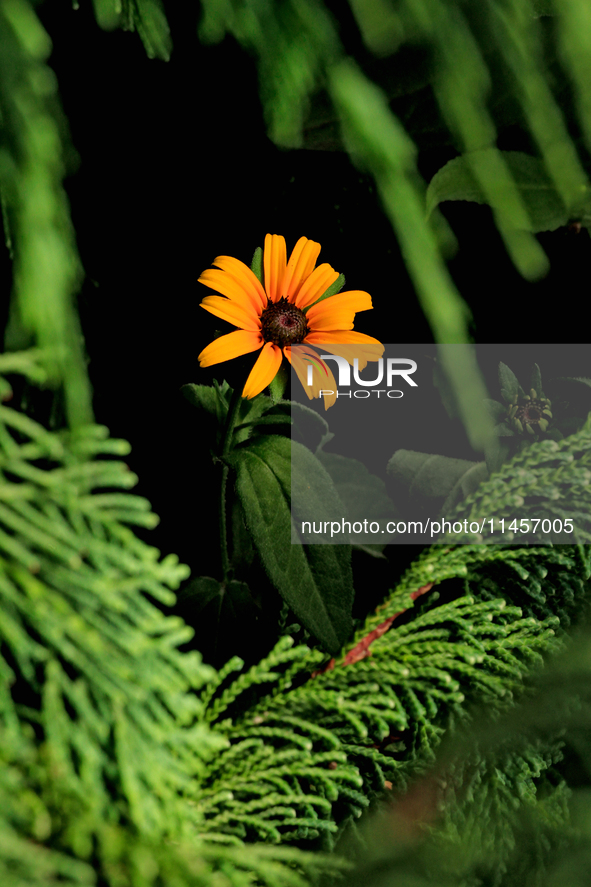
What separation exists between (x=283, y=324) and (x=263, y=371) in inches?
2.2

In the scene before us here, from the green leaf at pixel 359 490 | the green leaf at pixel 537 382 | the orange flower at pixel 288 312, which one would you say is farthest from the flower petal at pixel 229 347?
the green leaf at pixel 537 382

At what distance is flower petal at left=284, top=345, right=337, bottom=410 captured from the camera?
45 centimetres

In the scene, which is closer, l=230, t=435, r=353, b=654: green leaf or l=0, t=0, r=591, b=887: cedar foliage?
l=0, t=0, r=591, b=887: cedar foliage

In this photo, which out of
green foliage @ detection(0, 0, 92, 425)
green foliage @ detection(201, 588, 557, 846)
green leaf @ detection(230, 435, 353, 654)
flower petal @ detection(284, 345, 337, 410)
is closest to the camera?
green foliage @ detection(0, 0, 92, 425)

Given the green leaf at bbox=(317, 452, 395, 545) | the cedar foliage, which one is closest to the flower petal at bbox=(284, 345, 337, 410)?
the green leaf at bbox=(317, 452, 395, 545)

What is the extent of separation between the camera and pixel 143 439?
1.71 ft

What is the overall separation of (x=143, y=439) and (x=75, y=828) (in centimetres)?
39

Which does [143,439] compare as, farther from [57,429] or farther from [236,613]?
[57,429]

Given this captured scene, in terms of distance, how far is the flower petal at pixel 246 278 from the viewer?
1.41ft

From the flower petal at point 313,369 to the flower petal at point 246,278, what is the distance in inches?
1.8

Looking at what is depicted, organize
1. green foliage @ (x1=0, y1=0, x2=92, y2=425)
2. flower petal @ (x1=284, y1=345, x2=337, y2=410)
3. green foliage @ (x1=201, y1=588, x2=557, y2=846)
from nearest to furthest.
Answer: green foliage @ (x1=0, y1=0, x2=92, y2=425), green foliage @ (x1=201, y1=588, x2=557, y2=846), flower petal @ (x1=284, y1=345, x2=337, y2=410)

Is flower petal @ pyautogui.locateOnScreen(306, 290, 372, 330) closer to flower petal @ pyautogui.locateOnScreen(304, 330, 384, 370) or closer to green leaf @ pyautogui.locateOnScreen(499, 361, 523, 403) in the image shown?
flower petal @ pyautogui.locateOnScreen(304, 330, 384, 370)

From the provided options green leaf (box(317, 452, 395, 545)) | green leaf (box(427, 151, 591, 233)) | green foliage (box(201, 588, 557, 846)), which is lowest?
green foliage (box(201, 588, 557, 846))

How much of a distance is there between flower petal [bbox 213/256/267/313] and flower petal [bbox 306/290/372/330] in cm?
4
